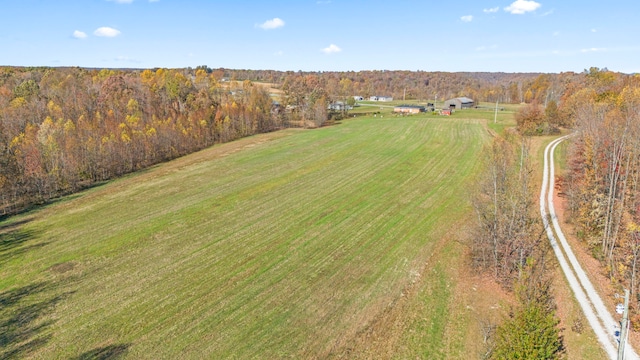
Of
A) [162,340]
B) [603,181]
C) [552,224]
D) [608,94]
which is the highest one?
[608,94]

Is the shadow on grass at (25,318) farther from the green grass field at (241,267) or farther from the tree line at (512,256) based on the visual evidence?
the tree line at (512,256)

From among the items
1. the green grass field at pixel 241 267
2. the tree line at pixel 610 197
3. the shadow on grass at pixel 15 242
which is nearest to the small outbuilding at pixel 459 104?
the green grass field at pixel 241 267

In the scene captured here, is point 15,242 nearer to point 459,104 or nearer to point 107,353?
point 107,353

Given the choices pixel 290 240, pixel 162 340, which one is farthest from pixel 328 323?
pixel 290 240

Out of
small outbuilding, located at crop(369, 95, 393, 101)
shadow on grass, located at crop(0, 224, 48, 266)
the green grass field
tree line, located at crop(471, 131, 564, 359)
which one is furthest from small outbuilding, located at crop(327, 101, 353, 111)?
shadow on grass, located at crop(0, 224, 48, 266)

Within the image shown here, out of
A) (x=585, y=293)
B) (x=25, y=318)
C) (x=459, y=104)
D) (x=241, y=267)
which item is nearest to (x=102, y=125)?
(x=25, y=318)

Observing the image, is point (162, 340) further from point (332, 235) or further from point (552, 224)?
point (552, 224)
